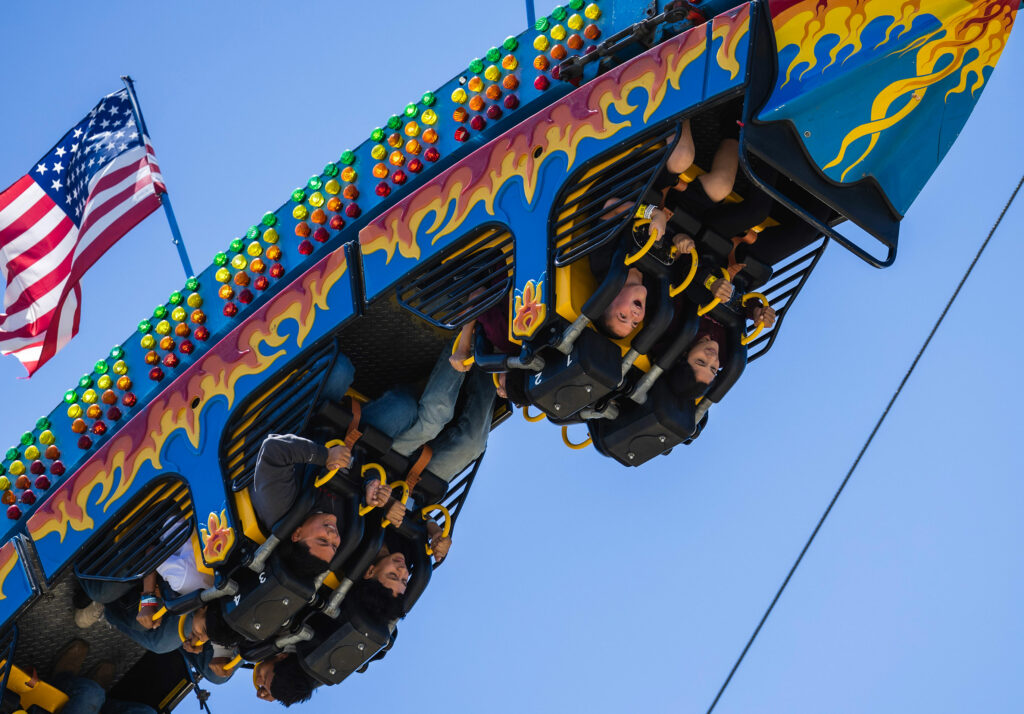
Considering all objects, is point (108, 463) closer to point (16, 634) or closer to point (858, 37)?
point (16, 634)

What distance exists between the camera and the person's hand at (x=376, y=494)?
12680 millimetres

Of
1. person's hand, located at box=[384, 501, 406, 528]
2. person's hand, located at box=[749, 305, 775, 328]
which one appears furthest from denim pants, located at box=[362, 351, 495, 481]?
person's hand, located at box=[749, 305, 775, 328]

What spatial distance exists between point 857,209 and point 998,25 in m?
1.40

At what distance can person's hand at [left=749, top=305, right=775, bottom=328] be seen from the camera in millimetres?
12156

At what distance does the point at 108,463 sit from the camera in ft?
44.4

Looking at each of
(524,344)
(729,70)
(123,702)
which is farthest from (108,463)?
(729,70)

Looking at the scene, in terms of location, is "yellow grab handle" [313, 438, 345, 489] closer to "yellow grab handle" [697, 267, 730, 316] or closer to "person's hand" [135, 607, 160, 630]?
"person's hand" [135, 607, 160, 630]

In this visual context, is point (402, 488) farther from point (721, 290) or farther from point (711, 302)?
point (721, 290)

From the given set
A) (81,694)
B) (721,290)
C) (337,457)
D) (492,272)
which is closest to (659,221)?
(721,290)

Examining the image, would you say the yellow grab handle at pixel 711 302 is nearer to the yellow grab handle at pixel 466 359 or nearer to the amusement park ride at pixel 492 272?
the amusement park ride at pixel 492 272

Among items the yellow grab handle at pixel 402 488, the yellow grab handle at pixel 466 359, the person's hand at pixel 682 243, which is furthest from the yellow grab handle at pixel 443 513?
the person's hand at pixel 682 243

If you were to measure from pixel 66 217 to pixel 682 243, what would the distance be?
18.9 feet

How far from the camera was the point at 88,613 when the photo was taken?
14445 mm

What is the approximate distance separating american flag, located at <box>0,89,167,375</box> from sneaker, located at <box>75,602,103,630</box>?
198cm
